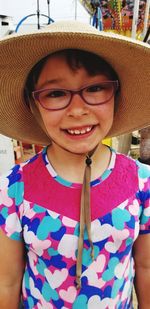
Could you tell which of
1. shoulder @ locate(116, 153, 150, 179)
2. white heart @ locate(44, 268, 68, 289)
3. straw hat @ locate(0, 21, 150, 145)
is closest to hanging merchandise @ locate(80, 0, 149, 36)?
straw hat @ locate(0, 21, 150, 145)

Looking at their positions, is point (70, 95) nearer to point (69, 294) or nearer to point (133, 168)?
point (133, 168)

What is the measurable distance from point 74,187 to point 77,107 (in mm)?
190

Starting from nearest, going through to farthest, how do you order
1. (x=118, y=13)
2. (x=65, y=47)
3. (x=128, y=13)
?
(x=65, y=47) → (x=118, y=13) → (x=128, y=13)

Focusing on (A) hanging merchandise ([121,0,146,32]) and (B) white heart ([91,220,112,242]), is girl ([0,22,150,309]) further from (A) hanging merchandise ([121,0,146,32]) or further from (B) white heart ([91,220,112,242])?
(A) hanging merchandise ([121,0,146,32])

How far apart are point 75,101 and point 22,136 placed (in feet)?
1.11

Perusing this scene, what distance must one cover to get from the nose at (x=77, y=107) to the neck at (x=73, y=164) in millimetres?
129

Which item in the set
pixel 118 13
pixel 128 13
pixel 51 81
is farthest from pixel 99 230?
pixel 128 13

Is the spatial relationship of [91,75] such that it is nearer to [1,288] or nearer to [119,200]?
[119,200]

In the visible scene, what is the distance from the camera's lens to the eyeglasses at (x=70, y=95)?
0.54m

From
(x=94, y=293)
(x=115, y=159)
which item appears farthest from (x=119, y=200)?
(x=94, y=293)

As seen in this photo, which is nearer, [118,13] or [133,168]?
[133,168]

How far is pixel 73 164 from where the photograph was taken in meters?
0.66

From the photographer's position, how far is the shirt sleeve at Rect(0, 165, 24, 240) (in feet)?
2.05

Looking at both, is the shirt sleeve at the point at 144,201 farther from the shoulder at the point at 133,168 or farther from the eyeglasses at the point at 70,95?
the eyeglasses at the point at 70,95
